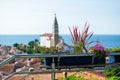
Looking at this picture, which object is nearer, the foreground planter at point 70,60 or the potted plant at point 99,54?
the foreground planter at point 70,60

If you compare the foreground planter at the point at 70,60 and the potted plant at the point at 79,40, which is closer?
the foreground planter at the point at 70,60

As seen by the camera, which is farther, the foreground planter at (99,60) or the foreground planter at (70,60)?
the foreground planter at (99,60)

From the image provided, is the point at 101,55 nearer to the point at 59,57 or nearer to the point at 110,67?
the point at 110,67

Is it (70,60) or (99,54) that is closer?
(70,60)

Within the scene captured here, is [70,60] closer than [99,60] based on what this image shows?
Yes

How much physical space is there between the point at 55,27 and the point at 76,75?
7469 centimetres

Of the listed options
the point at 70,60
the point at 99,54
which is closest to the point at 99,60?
the point at 99,54

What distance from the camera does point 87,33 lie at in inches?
196

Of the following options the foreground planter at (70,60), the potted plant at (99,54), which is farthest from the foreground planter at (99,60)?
the foreground planter at (70,60)

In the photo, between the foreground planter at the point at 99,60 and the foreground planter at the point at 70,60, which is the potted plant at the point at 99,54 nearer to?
the foreground planter at the point at 99,60

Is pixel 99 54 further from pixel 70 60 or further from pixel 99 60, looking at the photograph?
pixel 70 60

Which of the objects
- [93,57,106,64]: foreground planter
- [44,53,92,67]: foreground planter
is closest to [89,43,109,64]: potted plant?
[93,57,106,64]: foreground planter

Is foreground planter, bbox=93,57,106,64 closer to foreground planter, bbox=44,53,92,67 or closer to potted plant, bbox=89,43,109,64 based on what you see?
potted plant, bbox=89,43,109,64

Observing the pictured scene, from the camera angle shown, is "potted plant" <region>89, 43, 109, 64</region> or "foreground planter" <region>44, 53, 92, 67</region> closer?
"foreground planter" <region>44, 53, 92, 67</region>
